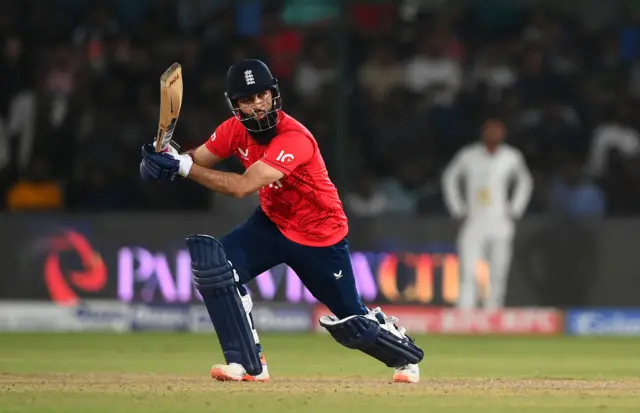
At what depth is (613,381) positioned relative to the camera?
7402mm

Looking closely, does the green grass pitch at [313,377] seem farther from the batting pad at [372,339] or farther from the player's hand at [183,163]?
→ the player's hand at [183,163]

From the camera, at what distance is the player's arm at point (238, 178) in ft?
21.5

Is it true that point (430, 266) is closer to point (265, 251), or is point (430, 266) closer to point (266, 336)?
point (266, 336)

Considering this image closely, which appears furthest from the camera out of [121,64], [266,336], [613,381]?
[121,64]

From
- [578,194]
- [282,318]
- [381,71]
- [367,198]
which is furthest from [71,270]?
[578,194]

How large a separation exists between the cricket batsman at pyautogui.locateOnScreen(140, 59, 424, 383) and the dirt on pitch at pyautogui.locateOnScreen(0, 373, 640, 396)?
0.19 metres

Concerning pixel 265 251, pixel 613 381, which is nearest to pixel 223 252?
pixel 265 251

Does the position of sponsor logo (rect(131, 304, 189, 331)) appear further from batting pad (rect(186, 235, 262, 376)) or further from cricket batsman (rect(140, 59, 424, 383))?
batting pad (rect(186, 235, 262, 376))

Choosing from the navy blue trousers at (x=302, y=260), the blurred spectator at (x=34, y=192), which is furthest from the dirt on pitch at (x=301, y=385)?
the blurred spectator at (x=34, y=192)

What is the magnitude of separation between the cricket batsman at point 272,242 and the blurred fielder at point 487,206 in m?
5.09

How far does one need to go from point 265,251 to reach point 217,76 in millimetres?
6060

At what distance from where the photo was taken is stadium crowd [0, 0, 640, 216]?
12.4 meters

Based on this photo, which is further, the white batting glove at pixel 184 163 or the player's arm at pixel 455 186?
the player's arm at pixel 455 186

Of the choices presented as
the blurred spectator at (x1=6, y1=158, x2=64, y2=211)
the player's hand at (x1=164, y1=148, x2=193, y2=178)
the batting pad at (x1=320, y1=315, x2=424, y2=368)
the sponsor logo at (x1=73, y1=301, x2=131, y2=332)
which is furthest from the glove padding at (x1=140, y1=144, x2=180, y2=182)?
the blurred spectator at (x1=6, y1=158, x2=64, y2=211)
